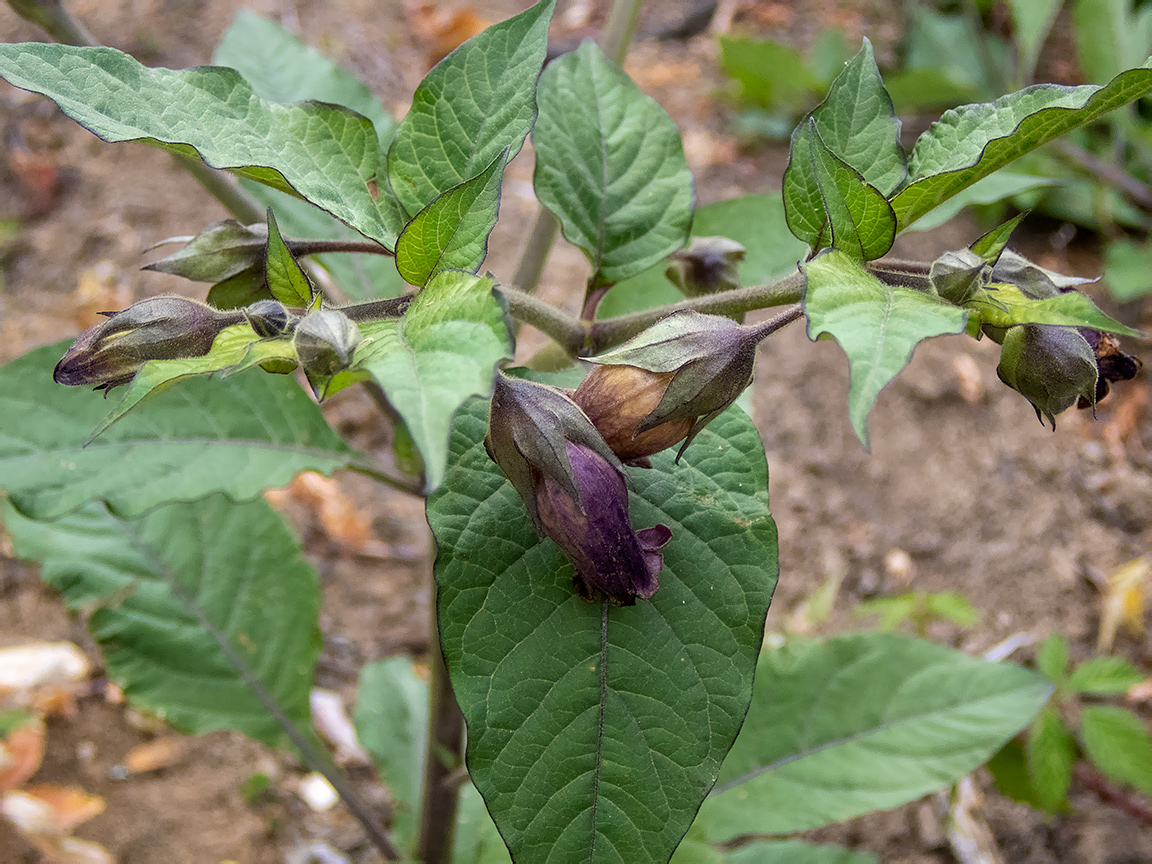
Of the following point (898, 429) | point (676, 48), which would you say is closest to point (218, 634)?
point (898, 429)

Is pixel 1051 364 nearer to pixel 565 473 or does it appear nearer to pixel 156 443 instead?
pixel 565 473

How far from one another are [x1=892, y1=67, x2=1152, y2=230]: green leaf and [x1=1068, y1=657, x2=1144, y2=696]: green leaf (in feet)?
3.91

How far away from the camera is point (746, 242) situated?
4.08 ft

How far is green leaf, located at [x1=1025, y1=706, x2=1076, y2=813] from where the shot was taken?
4.90 ft

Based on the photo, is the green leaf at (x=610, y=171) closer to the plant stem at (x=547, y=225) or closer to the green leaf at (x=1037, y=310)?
the plant stem at (x=547, y=225)

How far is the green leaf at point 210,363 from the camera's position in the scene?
0.48m

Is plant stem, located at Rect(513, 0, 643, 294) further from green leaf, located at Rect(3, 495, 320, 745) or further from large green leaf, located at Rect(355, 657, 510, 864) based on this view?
large green leaf, located at Rect(355, 657, 510, 864)

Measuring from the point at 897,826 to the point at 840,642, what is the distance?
1.79ft

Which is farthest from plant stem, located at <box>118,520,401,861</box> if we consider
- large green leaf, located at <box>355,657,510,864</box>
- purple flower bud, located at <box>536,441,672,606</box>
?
purple flower bud, located at <box>536,441,672,606</box>

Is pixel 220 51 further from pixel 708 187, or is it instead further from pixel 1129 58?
pixel 1129 58

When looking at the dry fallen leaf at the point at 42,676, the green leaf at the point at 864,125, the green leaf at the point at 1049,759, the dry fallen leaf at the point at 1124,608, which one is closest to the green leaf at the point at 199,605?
the dry fallen leaf at the point at 42,676

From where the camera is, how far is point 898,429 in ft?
7.13

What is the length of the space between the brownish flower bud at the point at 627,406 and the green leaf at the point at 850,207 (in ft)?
0.48

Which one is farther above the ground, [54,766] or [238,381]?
[238,381]
